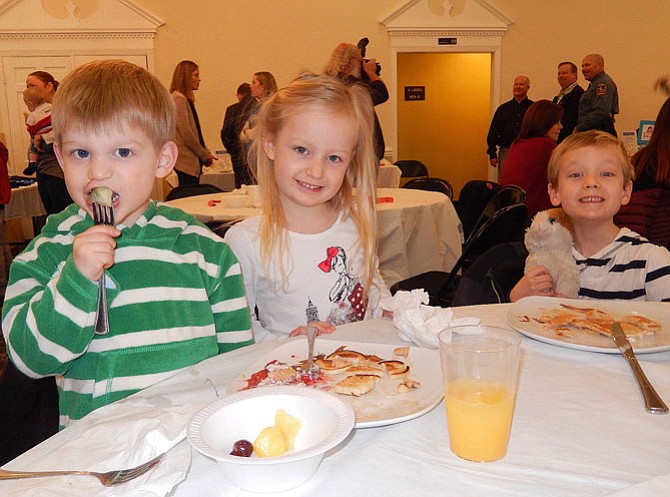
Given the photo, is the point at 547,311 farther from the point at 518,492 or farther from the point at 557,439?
the point at 518,492

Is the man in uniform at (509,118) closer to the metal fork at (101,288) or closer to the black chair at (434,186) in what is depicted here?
the black chair at (434,186)

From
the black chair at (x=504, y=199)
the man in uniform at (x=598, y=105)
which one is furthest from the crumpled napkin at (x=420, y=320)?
the man in uniform at (x=598, y=105)

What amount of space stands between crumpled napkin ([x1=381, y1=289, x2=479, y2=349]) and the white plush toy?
693mm

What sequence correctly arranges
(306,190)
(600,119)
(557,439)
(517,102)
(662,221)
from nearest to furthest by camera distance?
(557,439) → (306,190) → (662,221) → (600,119) → (517,102)

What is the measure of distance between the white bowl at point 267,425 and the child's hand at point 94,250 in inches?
16.7

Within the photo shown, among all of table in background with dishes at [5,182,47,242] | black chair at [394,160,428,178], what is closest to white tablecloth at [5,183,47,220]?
table in background with dishes at [5,182,47,242]

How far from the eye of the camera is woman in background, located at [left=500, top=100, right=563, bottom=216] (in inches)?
199

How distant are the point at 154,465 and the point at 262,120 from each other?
1.33 m

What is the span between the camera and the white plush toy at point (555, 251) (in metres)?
1.90

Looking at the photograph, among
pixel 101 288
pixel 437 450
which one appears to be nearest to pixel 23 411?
pixel 101 288

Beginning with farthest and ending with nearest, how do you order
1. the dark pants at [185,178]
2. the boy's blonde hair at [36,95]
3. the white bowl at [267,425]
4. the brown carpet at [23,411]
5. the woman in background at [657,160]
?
the dark pants at [185,178] → the boy's blonde hair at [36,95] → the woman in background at [657,160] → the brown carpet at [23,411] → the white bowl at [267,425]

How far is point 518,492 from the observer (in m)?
0.73

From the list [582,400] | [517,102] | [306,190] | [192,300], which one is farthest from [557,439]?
[517,102]

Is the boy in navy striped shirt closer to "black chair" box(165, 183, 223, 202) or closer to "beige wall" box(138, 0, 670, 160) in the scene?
"black chair" box(165, 183, 223, 202)
